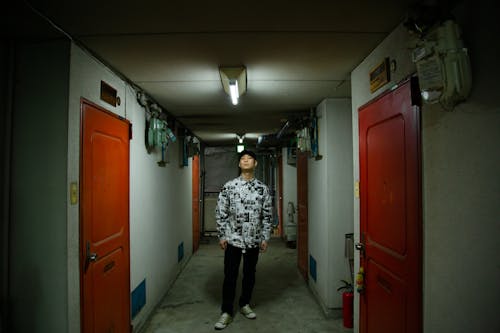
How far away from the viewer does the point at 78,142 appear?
187cm

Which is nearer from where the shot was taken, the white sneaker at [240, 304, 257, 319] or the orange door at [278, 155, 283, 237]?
the white sneaker at [240, 304, 257, 319]

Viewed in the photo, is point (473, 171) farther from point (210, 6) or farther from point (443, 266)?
point (210, 6)

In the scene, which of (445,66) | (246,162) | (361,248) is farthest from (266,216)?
(445,66)

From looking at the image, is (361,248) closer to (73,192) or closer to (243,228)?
(243,228)

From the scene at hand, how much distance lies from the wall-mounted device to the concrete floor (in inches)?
102

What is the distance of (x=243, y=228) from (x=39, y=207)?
1.91 meters

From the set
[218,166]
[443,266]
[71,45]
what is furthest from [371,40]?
[218,166]

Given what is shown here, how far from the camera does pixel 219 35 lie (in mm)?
1870

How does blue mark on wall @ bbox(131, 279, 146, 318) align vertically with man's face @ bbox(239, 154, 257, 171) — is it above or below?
below

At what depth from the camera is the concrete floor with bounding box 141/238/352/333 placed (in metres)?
3.14

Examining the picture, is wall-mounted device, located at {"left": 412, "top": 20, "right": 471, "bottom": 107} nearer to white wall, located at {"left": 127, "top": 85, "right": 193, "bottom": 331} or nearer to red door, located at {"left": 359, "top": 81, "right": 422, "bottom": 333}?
red door, located at {"left": 359, "top": 81, "right": 422, "bottom": 333}

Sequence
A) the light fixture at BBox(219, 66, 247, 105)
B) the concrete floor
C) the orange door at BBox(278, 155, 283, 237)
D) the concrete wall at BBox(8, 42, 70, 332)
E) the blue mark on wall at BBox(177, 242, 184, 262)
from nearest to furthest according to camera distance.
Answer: the concrete wall at BBox(8, 42, 70, 332)
the light fixture at BBox(219, 66, 247, 105)
the concrete floor
the blue mark on wall at BBox(177, 242, 184, 262)
the orange door at BBox(278, 155, 283, 237)

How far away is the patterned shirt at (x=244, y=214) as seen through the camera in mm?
3254

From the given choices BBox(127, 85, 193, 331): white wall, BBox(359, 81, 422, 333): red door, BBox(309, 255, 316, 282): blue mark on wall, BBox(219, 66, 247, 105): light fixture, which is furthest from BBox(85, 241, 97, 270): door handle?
BBox(309, 255, 316, 282): blue mark on wall
